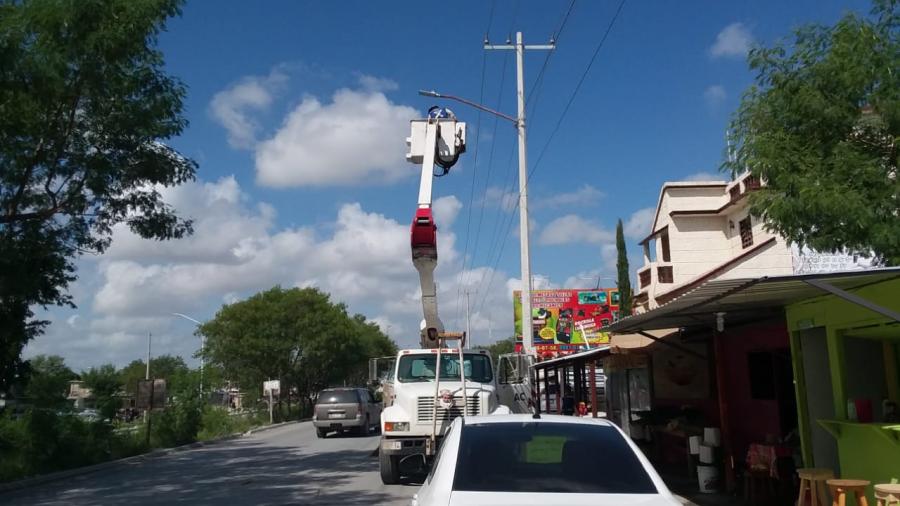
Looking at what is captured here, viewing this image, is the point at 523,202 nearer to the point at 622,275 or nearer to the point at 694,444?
the point at 694,444

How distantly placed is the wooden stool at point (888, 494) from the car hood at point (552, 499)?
366 cm

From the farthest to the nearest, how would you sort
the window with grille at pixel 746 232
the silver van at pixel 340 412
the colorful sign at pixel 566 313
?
the colorful sign at pixel 566 313 < the window with grille at pixel 746 232 < the silver van at pixel 340 412

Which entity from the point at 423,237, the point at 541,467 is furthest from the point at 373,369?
the point at 541,467

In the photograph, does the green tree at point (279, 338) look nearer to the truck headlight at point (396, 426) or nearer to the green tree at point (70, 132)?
the green tree at point (70, 132)

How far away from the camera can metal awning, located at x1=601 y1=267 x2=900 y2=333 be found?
709 centimetres

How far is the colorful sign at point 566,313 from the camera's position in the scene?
183 ft

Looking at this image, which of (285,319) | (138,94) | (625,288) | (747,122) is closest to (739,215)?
(625,288)

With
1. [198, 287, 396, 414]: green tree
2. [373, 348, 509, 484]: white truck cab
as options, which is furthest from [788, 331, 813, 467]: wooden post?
[198, 287, 396, 414]: green tree

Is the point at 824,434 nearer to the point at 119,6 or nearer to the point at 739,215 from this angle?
the point at 119,6

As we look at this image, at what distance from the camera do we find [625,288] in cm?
4544

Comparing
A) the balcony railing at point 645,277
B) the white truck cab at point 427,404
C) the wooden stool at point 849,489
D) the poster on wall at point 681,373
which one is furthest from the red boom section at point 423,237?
the balcony railing at point 645,277

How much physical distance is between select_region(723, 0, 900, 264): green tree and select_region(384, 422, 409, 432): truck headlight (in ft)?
22.4

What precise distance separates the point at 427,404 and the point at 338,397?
17641 millimetres

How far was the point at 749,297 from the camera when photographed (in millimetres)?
9281
